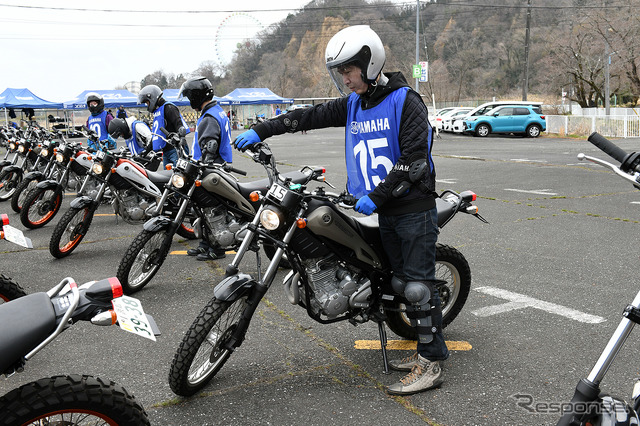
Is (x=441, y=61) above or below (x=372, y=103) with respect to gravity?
above

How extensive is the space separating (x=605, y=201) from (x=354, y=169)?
23.4 ft

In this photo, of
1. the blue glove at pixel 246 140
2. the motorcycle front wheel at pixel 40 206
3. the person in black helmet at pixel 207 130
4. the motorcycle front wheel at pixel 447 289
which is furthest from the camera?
the motorcycle front wheel at pixel 40 206

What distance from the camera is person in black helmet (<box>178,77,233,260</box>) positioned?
630cm

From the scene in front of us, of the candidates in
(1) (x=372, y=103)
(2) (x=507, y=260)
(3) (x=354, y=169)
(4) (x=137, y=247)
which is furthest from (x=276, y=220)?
(2) (x=507, y=260)

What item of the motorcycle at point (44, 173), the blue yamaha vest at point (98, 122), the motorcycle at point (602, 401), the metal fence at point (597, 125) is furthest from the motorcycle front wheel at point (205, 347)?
the metal fence at point (597, 125)

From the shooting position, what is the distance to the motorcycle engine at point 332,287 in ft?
11.3

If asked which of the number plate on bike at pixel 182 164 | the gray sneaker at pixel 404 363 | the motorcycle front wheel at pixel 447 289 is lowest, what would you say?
the gray sneaker at pixel 404 363

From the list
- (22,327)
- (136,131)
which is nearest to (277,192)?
(22,327)

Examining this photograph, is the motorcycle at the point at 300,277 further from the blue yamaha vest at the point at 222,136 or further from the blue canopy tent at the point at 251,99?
the blue canopy tent at the point at 251,99

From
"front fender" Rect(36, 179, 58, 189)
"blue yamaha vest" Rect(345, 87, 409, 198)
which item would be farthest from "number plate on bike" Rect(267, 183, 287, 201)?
"front fender" Rect(36, 179, 58, 189)

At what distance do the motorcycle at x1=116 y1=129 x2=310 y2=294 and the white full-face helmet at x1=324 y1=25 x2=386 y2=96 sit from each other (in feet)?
7.28

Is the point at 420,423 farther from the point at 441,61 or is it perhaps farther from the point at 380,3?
the point at 380,3

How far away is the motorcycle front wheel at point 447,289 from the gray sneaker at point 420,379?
Answer: 0.48m

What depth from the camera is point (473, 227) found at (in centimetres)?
781
